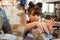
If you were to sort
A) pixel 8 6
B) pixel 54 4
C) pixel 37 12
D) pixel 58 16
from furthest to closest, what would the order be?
1. pixel 54 4
2. pixel 58 16
3. pixel 8 6
4. pixel 37 12

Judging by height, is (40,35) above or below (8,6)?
below

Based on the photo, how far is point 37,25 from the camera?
63cm

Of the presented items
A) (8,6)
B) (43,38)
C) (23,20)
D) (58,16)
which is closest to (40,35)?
(43,38)

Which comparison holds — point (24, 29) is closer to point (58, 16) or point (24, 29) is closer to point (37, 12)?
point (37, 12)

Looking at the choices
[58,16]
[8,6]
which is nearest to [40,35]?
[8,6]

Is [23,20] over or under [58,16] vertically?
over

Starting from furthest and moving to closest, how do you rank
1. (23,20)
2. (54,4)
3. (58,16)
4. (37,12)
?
(54,4)
(58,16)
(37,12)
(23,20)

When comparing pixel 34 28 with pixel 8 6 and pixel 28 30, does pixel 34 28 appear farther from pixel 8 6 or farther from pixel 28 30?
pixel 8 6

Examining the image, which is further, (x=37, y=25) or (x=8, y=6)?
(x=8, y=6)

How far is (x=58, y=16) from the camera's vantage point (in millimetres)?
1917

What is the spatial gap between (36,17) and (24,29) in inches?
7.7

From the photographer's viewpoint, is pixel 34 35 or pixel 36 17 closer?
pixel 34 35

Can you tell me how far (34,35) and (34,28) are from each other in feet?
0.11

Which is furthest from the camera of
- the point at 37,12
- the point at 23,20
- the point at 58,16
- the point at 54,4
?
the point at 54,4
